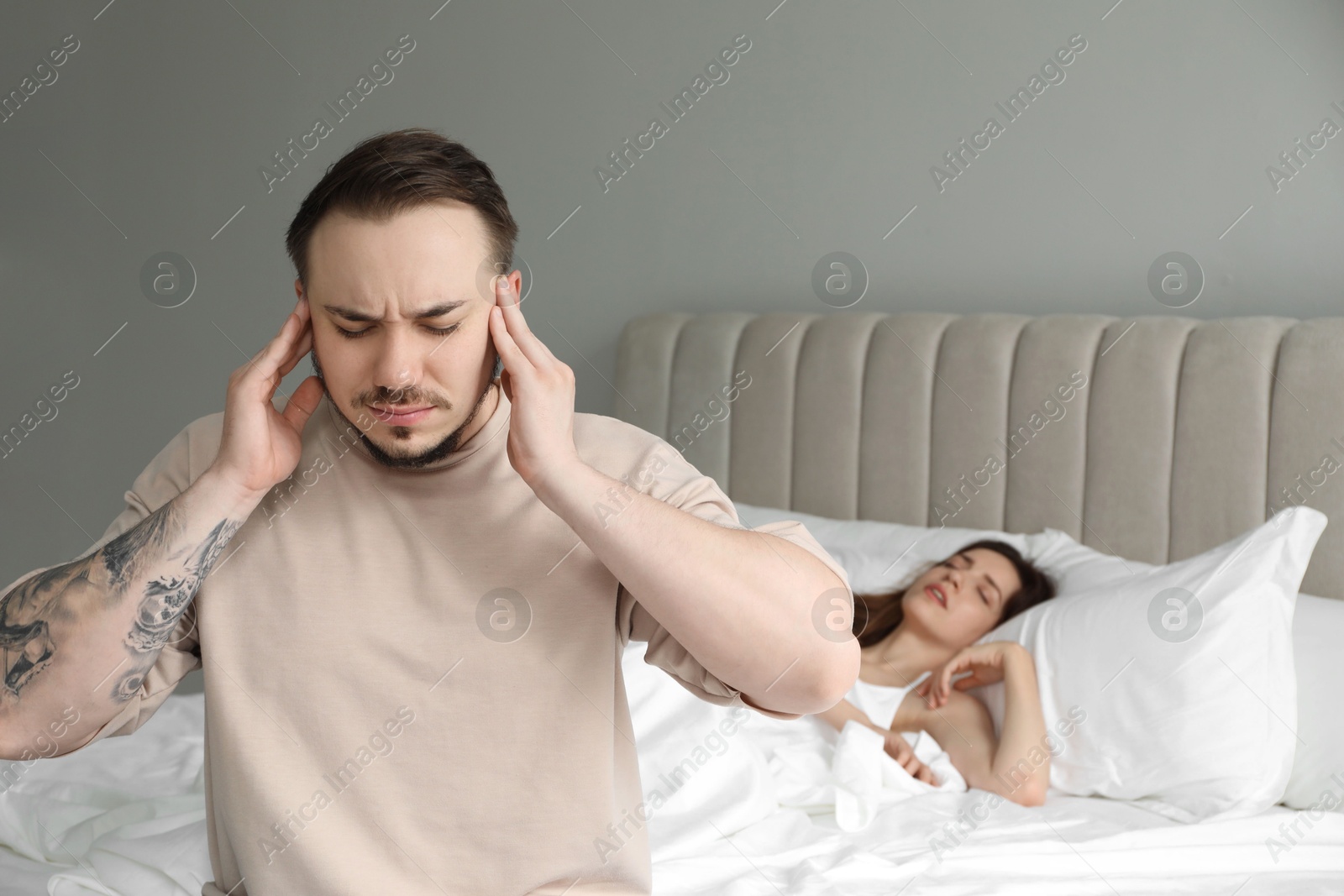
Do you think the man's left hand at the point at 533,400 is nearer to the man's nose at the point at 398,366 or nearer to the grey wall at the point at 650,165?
the man's nose at the point at 398,366

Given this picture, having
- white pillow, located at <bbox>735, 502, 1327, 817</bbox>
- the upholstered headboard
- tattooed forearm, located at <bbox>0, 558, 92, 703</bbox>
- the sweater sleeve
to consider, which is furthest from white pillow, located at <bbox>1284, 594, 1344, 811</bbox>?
tattooed forearm, located at <bbox>0, 558, 92, 703</bbox>

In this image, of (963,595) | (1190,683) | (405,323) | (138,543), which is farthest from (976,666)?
(138,543)

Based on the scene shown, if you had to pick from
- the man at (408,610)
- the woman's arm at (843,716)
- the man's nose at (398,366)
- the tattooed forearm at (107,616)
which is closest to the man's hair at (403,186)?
the man at (408,610)

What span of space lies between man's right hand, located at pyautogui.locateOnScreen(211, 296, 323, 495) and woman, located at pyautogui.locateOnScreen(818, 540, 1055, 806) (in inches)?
40.1

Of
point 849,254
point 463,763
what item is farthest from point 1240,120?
point 463,763

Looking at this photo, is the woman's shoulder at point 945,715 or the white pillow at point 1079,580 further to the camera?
the woman's shoulder at point 945,715

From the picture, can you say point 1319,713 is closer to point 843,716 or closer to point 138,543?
point 843,716

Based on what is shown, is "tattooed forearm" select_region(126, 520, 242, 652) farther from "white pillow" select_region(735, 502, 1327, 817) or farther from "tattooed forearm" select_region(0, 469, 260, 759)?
"white pillow" select_region(735, 502, 1327, 817)

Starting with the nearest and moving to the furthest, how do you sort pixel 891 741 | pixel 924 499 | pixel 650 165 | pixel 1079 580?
1. pixel 891 741
2. pixel 1079 580
3. pixel 924 499
4. pixel 650 165

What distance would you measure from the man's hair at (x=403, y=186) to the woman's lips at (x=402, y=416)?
0.16m

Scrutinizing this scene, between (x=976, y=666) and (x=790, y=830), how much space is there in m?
0.50

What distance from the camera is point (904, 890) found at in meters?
1.30

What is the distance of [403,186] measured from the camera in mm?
959

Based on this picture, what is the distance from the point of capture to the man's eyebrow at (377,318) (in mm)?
946
